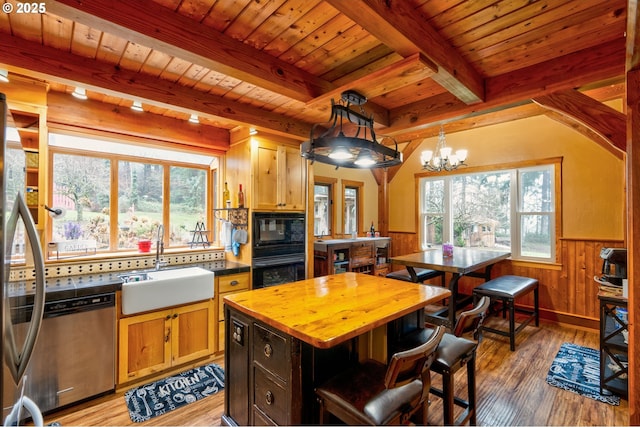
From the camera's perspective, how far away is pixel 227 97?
2.66 m

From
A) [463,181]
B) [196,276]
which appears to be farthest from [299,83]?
[463,181]

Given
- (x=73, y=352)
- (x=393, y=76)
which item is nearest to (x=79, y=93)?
(x=73, y=352)

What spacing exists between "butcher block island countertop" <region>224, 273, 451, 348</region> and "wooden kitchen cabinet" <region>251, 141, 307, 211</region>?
4.26 feet

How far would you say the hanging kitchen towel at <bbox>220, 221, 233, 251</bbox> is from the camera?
3490 mm

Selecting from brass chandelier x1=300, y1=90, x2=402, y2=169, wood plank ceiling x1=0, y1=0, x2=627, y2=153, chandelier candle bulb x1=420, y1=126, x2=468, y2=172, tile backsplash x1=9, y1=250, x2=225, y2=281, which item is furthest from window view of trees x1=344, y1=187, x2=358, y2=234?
brass chandelier x1=300, y1=90, x2=402, y2=169

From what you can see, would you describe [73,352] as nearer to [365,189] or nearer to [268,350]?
[268,350]

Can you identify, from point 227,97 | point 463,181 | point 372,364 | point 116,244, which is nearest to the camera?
point 372,364

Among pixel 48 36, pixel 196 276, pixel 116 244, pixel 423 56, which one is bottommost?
pixel 196 276

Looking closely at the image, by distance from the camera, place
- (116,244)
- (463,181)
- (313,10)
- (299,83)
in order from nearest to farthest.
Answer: (313,10), (299,83), (116,244), (463,181)

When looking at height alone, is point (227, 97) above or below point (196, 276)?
above

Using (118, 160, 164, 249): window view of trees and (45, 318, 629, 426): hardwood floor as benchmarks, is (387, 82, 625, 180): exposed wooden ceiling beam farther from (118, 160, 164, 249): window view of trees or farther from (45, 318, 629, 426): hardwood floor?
(118, 160, 164, 249): window view of trees

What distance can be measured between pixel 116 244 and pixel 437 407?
132 inches

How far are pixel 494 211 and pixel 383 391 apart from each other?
418cm

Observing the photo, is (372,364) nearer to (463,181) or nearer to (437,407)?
(437,407)
